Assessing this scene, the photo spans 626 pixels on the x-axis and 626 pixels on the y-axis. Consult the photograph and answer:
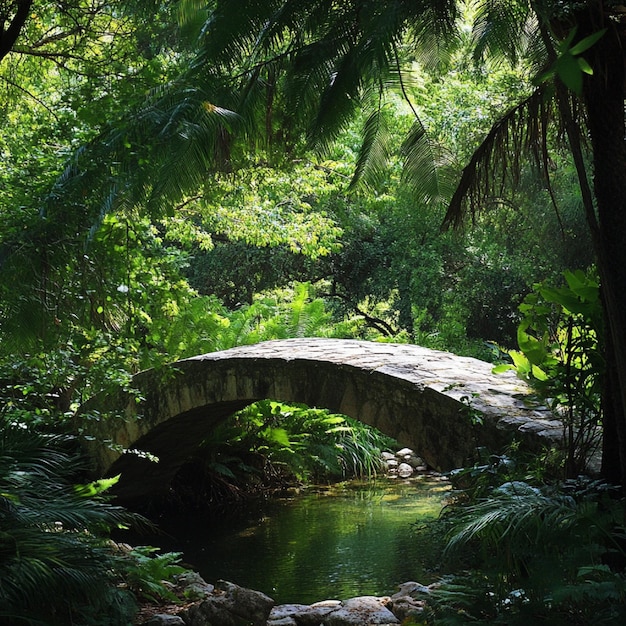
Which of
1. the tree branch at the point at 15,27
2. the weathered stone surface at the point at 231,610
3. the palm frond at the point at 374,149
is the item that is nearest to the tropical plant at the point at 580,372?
the palm frond at the point at 374,149

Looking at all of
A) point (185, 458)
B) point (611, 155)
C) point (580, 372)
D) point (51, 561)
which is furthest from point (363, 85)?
point (185, 458)

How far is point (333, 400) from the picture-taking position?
6.44 meters

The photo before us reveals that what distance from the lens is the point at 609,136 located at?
3.45 metres

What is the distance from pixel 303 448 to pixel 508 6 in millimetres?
6952

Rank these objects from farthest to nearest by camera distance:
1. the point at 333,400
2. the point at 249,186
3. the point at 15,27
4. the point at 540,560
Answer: the point at 249,186
the point at 333,400
the point at 15,27
the point at 540,560

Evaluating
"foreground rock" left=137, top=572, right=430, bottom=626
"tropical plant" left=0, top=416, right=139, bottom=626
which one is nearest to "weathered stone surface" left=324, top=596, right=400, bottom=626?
"foreground rock" left=137, top=572, right=430, bottom=626

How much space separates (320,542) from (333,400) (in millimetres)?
1603

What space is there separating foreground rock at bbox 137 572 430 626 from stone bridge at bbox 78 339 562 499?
0.97 m

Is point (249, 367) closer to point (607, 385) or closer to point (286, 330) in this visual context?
point (286, 330)

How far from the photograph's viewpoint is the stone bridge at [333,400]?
5137 millimetres

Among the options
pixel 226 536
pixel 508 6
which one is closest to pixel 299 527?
pixel 226 536

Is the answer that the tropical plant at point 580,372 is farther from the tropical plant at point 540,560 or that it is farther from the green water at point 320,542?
the green water at point 320,542

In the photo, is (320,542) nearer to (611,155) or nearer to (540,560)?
(540,560)

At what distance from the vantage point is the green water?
610 cm
